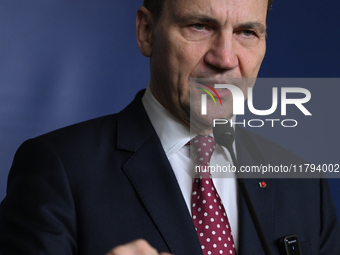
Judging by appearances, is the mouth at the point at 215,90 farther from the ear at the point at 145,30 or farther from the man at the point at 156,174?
the ear at the point at 145,30

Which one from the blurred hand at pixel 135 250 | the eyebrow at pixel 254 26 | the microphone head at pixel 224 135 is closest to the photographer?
the blurred hand at pixel 135 250

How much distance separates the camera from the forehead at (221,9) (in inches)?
58.9

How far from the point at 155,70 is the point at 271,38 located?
1.31m

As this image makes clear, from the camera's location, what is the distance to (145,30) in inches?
67.5

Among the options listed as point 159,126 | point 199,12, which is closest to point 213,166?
point 159,126

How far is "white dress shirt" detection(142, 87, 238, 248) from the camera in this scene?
5.03ft

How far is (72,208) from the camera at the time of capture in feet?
4.66

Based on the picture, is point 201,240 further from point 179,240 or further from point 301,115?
point 301,115

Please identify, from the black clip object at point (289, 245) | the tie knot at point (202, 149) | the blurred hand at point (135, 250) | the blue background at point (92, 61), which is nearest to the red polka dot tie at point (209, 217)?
the tie knot at point (202, 149)

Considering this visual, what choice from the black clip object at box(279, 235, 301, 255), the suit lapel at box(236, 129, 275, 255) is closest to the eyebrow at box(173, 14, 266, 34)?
the suit lapel at box(236, 129, 275, 255)

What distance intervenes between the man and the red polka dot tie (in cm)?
3

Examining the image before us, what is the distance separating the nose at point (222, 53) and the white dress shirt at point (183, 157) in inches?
9.7

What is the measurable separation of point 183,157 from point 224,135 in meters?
0.30

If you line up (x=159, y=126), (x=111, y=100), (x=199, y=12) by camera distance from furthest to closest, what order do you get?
1. (x=111, y=100)
2. (x=159, y=126)
3. (x=199, y=12)
